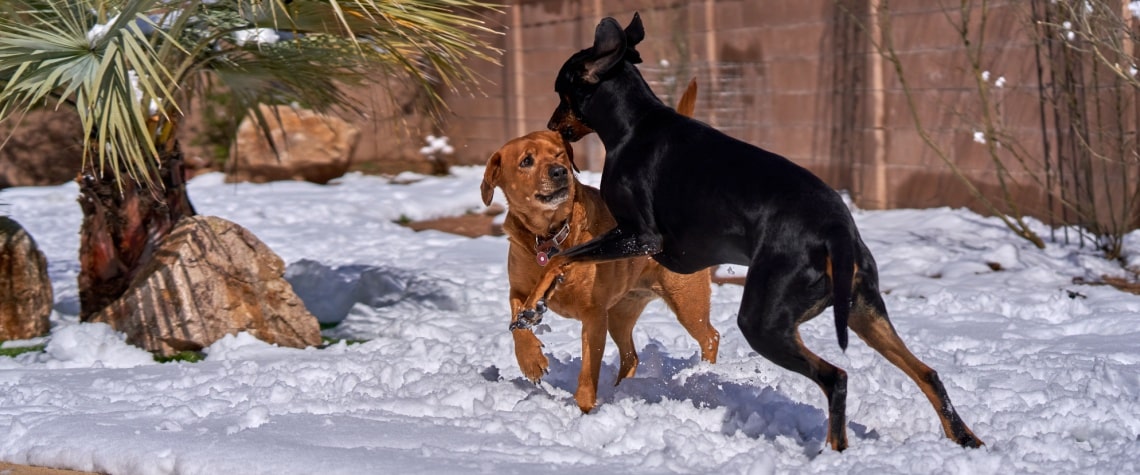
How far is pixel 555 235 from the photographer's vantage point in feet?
15.5

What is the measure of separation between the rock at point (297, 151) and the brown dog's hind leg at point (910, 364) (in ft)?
36.0

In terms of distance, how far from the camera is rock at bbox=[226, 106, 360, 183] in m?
14.4

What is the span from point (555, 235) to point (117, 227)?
3.14m

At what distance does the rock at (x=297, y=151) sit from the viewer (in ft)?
47.4

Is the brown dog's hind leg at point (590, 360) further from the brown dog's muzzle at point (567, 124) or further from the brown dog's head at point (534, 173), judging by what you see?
the brown dog's muzzle at point (567, 124)

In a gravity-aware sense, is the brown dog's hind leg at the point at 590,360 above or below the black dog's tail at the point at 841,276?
below

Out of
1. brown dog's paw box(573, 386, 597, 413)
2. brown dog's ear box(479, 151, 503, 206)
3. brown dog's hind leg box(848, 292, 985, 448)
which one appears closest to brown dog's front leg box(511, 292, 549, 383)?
brown dog's paw box(573, 386, 597, 413)

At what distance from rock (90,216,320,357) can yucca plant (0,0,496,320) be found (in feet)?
1.01

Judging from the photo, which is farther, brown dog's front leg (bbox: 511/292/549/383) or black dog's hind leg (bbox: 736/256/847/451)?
brown dog's front leg (bbox: 511/292/549/383)

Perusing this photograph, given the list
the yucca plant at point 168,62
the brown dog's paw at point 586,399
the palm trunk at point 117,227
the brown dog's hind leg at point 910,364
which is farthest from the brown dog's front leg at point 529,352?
the palm trunk at point 117,227

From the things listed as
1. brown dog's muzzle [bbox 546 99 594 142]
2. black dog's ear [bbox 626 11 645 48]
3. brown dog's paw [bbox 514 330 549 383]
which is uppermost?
black dog's ear [bbox 626 11 645 48]

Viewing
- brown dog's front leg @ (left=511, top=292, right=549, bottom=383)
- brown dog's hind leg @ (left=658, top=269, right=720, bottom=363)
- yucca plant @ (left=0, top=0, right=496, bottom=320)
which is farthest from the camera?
yucca plant @ (left=0, top=0, right=496, bottom=320)

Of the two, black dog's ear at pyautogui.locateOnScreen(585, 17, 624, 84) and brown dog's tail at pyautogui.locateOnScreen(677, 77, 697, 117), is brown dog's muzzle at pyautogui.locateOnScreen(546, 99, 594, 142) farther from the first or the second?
brown dog's tail at pyautogui.locateOnScreen(677, 77, 697, 117)

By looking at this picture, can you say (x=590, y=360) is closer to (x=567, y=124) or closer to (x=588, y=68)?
(x=567, y=124)
